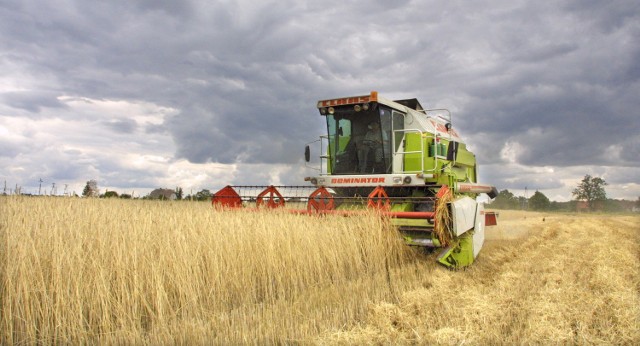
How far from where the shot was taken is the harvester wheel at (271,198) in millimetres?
8055

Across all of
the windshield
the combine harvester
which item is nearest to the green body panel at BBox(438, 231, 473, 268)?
the combine harvester

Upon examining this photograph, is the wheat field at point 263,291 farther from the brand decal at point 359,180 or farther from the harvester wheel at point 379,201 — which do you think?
the brand decal at point 359,180

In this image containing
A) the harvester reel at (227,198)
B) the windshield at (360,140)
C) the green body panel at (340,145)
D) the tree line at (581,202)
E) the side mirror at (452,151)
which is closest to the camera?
the side mirror at (452,151)

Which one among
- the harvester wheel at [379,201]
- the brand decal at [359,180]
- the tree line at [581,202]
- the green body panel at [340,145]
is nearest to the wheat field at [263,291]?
the harvester wheel at [379,201]

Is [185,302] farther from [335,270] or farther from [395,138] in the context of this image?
[395,138]

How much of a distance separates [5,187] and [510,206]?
49.8 meters

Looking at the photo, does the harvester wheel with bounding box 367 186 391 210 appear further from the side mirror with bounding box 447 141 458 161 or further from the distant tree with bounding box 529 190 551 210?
the distant tree with bounding box 529 190 551 210

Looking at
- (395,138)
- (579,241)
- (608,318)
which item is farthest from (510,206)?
(608,318)

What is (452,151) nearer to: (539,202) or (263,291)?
(263,291)

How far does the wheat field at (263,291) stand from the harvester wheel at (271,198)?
5.74 ft

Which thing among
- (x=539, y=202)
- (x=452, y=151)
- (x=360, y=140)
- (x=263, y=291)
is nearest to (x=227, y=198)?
(x=360, y=140)

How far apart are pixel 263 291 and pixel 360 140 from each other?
427 cm

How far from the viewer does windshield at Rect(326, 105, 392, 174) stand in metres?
8.30

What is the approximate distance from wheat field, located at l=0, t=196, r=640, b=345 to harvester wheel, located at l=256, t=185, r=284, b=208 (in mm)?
1750
